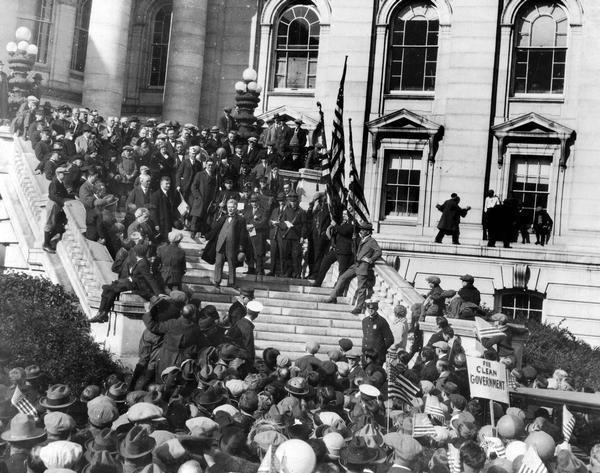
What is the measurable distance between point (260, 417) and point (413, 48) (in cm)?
2613

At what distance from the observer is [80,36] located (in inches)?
1617

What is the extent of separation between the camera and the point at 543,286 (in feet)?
94.6

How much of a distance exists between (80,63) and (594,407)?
32266 millimetres

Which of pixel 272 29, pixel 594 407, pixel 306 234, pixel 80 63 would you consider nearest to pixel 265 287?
pixel 306 234

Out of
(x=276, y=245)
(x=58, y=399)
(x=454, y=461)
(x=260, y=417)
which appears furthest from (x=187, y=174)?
(x=454, y=461)

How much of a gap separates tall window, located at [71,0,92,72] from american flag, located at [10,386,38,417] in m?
32.1

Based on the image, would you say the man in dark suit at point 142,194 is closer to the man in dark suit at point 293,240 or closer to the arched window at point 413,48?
the man in dark suit at point 293,240

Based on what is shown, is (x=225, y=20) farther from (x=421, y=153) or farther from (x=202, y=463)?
(x=202, y=463)

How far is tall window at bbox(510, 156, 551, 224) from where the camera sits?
32.6 metres

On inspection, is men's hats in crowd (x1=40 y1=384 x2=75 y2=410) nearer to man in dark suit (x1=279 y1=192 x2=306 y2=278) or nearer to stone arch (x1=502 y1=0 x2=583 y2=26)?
man in dark suit (x1=279 y1=192 x2=306 y2=278)

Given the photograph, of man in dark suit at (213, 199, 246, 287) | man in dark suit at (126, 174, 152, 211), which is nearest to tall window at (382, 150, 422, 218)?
man in dark suit at (213, 199, 246, 287)

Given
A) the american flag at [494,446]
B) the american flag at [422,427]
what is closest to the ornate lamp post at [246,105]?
the american flag at [422,427]

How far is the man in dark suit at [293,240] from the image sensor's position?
21812 millimetres

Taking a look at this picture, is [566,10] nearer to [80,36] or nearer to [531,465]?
[80,36]
